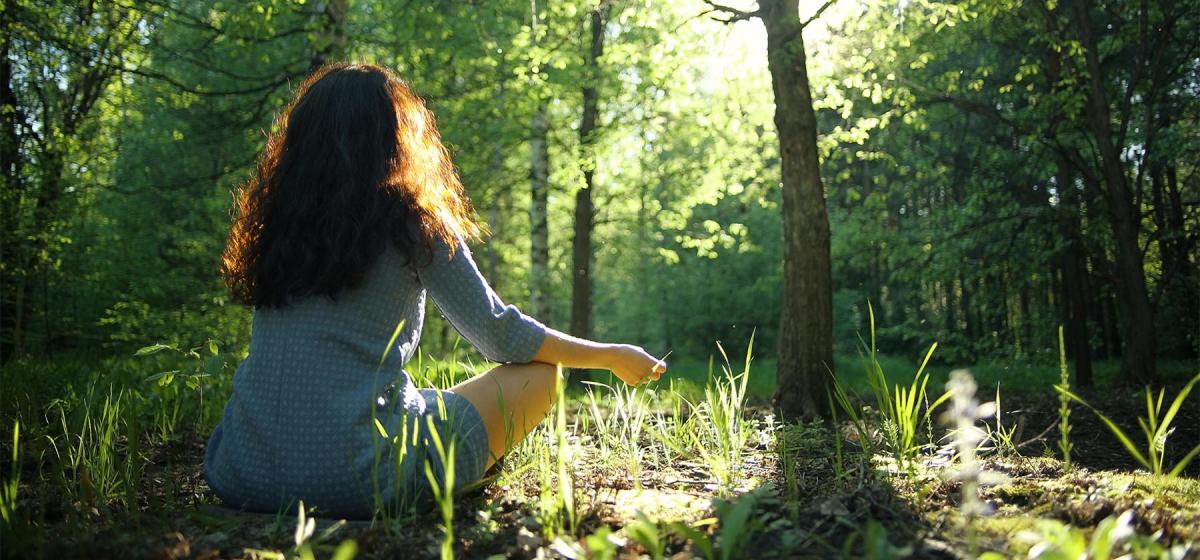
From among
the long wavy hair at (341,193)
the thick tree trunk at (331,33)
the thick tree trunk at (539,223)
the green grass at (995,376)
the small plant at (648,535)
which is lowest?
the green grass at (995,376)

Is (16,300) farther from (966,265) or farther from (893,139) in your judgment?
(966,265)

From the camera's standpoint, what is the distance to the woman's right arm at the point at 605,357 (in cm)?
238

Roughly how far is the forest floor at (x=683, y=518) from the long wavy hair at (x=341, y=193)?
0.64 meters

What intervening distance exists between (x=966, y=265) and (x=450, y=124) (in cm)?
651

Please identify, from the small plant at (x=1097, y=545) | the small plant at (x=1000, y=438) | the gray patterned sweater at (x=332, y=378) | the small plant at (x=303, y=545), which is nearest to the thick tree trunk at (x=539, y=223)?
the small plant at (x=1000, y=438)

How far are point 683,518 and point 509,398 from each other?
0.66 meters

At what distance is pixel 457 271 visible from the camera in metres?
2.23

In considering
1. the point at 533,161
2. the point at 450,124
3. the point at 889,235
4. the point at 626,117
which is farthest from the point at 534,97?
the point at 889,235

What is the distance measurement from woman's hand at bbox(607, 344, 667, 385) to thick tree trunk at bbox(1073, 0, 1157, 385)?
6641mm

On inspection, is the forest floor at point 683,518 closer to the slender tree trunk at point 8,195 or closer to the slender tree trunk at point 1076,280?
the slender tree trunk at point 8,195

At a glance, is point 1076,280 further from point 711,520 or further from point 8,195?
point 8,195

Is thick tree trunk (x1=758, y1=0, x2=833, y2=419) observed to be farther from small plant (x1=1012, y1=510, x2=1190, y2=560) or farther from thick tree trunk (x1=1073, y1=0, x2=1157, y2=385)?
thick tree trunk (x1=1073, y1=0, x2=1157, y2=385)

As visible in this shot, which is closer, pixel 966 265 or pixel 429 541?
pixel 429 541

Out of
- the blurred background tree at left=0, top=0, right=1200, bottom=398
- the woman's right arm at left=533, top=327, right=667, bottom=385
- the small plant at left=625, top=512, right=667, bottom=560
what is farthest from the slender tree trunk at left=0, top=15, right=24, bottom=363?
the small plant at left=625, top=512, right=667, bottom=560
